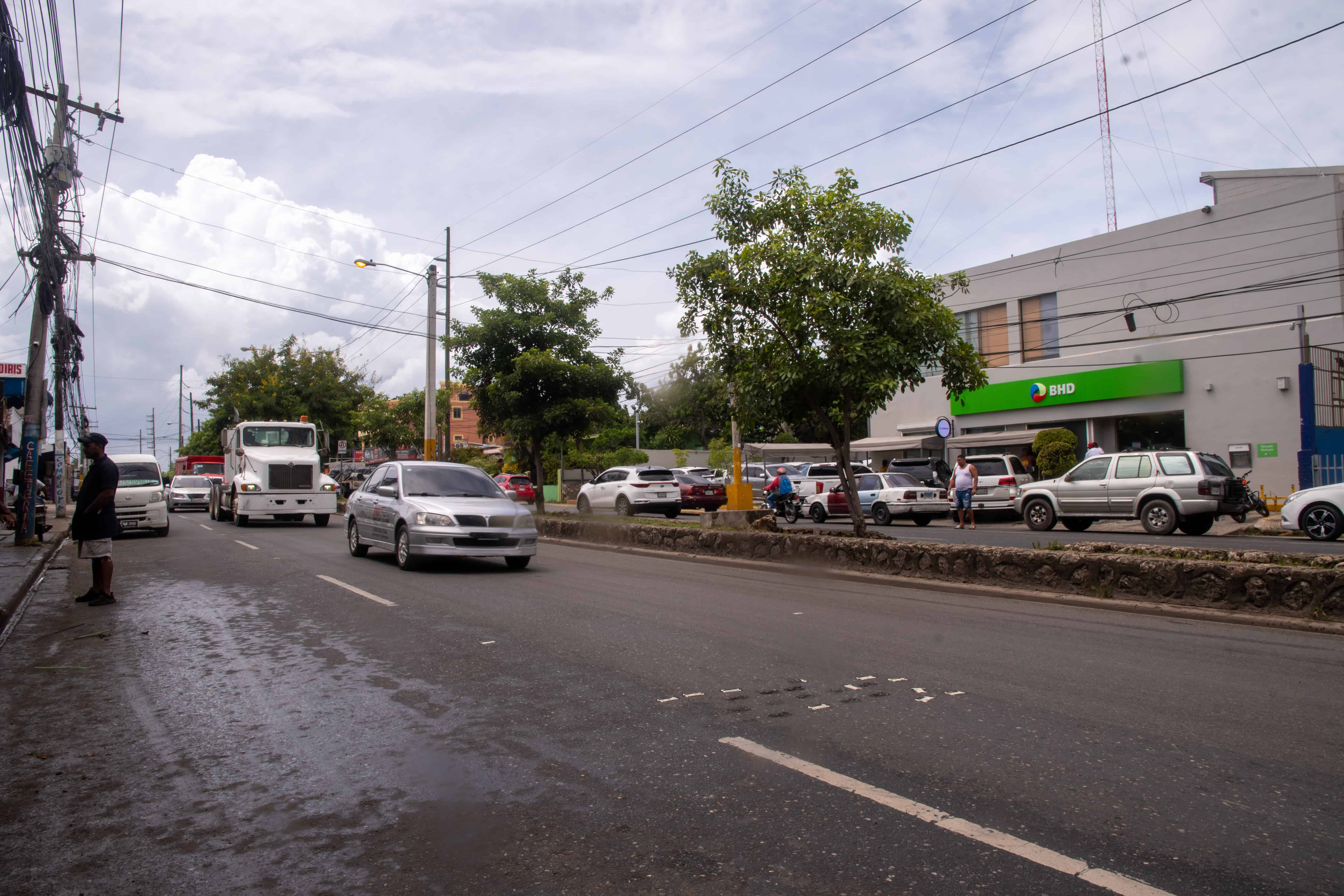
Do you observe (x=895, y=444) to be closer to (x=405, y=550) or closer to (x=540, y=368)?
(x=540, y=368)

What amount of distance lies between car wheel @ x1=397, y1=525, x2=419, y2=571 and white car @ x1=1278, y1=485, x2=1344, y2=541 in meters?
15.0

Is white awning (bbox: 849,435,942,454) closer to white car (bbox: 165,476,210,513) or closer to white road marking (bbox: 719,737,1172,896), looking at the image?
white car (bbox: 165,476,210,513)

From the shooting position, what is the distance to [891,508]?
918 inches

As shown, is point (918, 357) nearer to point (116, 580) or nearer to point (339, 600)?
point (339, 600)

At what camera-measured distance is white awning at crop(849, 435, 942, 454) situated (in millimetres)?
33531

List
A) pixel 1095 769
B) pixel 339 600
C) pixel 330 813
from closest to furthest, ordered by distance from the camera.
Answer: pixel 330 813, pixel 1095 769, pixel 339 600

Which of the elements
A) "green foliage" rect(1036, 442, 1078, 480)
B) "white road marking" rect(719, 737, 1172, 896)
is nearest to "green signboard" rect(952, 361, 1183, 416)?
"green foliage" rect(1036, 442, 1078, 480)

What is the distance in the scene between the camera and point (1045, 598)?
30.9 feet

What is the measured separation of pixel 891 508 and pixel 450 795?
20545mm

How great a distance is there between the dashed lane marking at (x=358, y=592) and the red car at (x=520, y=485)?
25765 millimetres

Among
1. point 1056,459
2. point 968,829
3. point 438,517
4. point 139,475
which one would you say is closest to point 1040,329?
point 1056,459

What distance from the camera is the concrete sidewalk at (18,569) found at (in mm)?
8727

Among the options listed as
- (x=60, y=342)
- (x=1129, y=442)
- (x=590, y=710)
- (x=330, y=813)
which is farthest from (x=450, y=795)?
(x=1129, y=442)

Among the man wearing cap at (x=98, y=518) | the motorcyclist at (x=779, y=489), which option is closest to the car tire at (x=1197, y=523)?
the motorcyclist at (x=779, y=489)
